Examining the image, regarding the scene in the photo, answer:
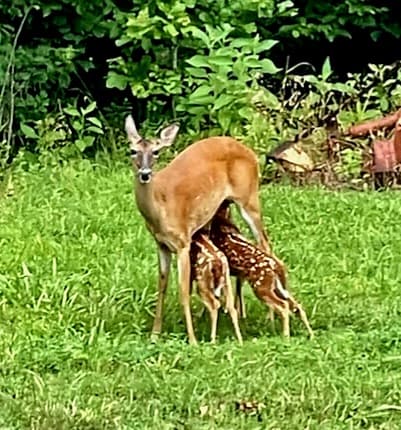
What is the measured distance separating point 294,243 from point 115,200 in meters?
1.62

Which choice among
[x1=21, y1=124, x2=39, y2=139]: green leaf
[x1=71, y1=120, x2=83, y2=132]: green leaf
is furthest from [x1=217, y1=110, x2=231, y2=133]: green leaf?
[x1=21, y1=124, x2=39, y2=139]: green leaf

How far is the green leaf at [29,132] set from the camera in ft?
36.8

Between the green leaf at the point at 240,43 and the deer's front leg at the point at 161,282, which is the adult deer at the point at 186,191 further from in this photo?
the green leaf at the point at 240,43

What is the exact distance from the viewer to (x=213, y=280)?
263 inches

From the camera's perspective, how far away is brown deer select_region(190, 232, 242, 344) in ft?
21.8

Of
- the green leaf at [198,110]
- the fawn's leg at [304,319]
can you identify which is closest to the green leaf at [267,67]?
the green leaf at [198,110]

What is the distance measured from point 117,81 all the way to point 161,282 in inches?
204

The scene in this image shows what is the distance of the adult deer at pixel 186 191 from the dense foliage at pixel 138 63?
3.34 meters

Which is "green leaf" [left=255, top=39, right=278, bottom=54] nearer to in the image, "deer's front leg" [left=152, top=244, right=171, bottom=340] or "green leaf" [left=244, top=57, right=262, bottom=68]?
"green leaf" [left=244, top=57, right=262, bottom=68]

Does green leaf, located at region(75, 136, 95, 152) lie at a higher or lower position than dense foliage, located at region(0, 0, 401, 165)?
lower

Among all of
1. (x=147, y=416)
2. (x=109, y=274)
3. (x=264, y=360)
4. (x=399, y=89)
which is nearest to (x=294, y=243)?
(x=109, y=274)

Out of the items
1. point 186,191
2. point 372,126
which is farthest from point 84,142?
point 186,191

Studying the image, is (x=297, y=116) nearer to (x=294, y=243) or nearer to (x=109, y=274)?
(x=294, y=243)

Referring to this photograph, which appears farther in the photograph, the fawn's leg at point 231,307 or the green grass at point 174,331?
the fawn's leg at point 231,307
